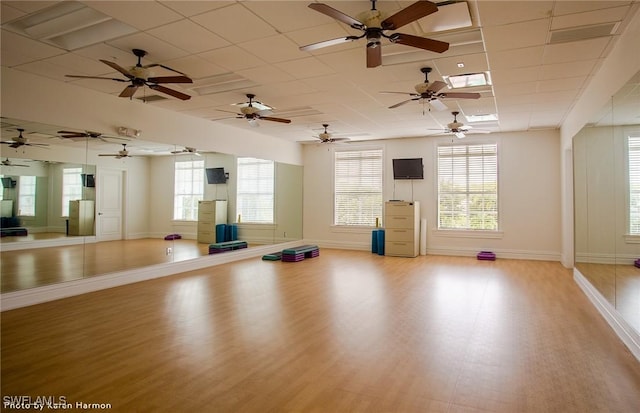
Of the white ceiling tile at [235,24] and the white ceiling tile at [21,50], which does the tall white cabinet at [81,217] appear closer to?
the white ceiling tile at [21,50]

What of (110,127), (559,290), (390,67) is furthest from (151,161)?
(559,290)

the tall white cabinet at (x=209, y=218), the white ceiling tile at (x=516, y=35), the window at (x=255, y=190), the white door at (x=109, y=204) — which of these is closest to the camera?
the white ceiling tile at (x=516, y=35)

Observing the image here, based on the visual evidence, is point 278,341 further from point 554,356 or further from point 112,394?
point 554,356

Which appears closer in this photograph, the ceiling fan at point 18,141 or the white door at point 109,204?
the ceiling fan at point 18,141

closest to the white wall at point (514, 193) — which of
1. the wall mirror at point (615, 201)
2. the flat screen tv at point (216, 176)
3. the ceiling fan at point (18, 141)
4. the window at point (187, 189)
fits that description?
the wall mirror at point (615, 201)

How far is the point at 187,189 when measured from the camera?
7.65 meters

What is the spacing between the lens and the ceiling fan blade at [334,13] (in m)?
2.73

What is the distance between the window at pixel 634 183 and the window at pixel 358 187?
6.92m

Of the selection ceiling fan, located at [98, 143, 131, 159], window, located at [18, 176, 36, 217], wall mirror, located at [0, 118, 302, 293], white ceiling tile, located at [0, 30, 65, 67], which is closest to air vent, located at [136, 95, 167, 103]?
wall mirror, located at [0, 118, 302, 293]

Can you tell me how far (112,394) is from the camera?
260cm

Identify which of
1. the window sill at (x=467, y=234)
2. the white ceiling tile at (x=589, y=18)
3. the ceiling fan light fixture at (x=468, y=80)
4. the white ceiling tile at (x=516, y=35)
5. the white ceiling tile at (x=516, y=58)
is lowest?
the window sill at (x=467, y=234)

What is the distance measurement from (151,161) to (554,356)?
672cm

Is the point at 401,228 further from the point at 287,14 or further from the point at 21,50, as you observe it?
the point at 21,50

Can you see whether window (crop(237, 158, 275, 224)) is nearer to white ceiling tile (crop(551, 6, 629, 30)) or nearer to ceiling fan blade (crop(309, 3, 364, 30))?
ceiling fan blade (crop(309, 3, 364, 30))
